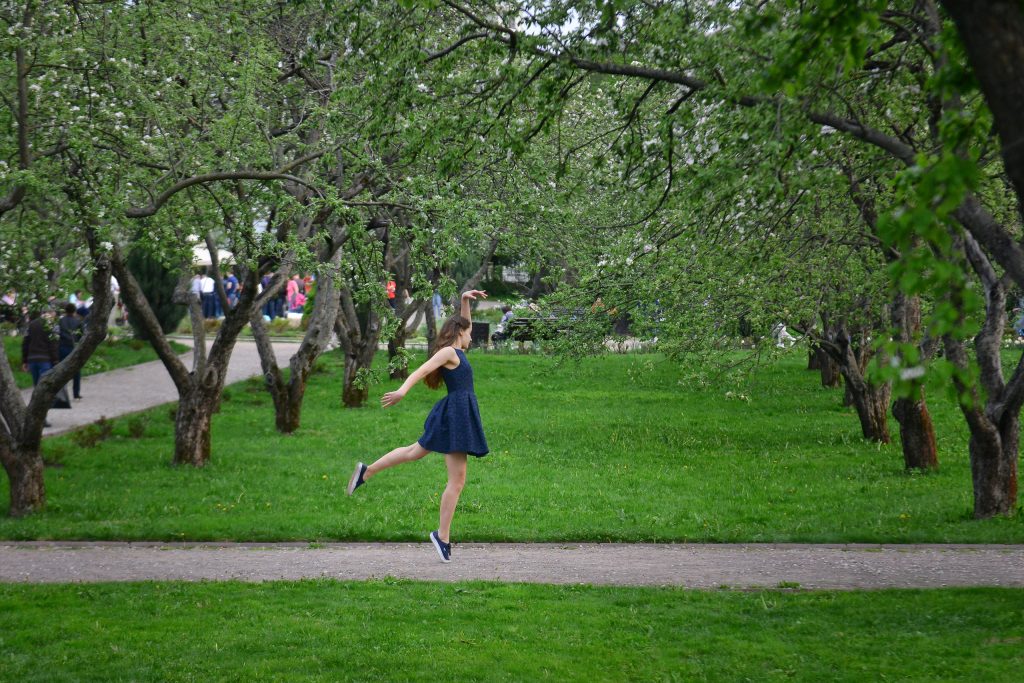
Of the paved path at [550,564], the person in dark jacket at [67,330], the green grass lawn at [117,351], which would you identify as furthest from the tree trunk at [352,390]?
the paved path at [550,564]

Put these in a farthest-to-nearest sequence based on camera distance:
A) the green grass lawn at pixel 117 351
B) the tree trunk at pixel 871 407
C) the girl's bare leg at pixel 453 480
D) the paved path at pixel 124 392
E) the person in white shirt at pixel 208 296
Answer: the person in white shirt at pixel 208 296
the green grass lawn at pixel 117 351
the paved path at pixel 124 392
the tree trunk at pixel 871 407
the girl's bare leg at pixel 453 480

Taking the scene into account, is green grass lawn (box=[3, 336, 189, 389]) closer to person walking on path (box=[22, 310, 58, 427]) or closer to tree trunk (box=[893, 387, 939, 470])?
person walking on path (box=[22, 310, 58, 427])

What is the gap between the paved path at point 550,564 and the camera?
10.8m

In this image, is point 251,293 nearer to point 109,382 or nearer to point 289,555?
point 289,555

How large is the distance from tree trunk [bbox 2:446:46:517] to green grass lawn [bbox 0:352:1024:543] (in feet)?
0.95

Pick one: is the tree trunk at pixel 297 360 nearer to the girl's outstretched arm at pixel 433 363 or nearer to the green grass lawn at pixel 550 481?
the green grass lawn at pixel 550 481

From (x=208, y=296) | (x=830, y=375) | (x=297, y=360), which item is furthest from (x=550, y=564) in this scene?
(x=208, y=296)

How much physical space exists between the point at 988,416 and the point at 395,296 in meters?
18.9

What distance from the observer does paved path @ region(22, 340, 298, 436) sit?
23688 mm

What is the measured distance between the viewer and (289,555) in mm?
12008

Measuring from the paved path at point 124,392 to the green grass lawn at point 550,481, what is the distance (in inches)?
44.1

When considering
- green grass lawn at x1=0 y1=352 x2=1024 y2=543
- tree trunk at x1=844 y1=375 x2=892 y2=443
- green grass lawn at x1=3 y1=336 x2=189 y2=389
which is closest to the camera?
green grass lawn at x1=0 y1=352 x2=1024 y2=543

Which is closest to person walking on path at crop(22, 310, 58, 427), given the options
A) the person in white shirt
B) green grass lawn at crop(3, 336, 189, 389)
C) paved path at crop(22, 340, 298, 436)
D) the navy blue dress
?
paved path at crop(22, 340, 298, 436)

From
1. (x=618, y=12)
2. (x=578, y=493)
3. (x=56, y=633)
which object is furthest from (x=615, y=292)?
(x=56, y=633)
